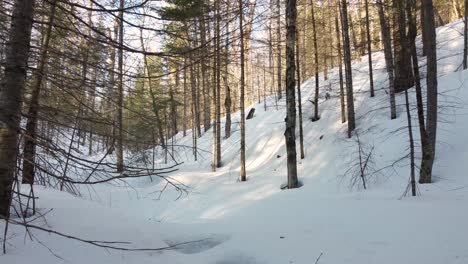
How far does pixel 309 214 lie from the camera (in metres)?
6.80

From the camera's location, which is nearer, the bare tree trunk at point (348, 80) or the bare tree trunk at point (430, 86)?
the bare tree trunk at point (430, 86)

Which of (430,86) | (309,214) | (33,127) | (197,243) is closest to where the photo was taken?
(33,127)

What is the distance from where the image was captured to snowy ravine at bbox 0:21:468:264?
3.83m

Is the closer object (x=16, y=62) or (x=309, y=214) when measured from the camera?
(x=16, y=62)

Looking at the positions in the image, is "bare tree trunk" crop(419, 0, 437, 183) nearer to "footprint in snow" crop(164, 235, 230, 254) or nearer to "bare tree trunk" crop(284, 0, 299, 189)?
"bare tree trunk" crop(284, 0, 299, 189)

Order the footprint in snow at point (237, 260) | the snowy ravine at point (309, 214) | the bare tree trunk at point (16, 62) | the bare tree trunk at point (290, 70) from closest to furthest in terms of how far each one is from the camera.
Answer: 1. the bare tree trunk at point (16, 62)
2. the snowy ravine at point (309, 214)
3. the footprint in snow at point (237, 260)
4. the bare tree trunk at point (290, 70)

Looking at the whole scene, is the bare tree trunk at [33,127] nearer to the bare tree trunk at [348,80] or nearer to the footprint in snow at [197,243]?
the footprint in snow at [197,243]

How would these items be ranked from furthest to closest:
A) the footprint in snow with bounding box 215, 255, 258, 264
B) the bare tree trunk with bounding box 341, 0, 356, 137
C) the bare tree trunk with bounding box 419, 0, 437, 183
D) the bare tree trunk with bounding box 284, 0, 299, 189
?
the bare tree trunk with bounding box 341, 0, 356, 137 → the bare tree trunk with bounding box 284, 0, 299, 189 → the bare tree trunk with bounding box 419, 0, 437, 183 → the footprint in snow with bounding box 215, 255, 258, 264

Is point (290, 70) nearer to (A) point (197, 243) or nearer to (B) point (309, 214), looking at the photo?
(B) point (309, 214)

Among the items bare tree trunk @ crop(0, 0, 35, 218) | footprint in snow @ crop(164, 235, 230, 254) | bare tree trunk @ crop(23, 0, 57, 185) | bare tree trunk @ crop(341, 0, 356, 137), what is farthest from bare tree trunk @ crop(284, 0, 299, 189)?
bare tree trunk @ crop(0, 0, 35, 218)

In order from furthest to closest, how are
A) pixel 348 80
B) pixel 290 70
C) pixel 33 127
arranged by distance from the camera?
pixel 348 80, pixel 290 70, pixel 33 127

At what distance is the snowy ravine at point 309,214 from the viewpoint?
12.6ft

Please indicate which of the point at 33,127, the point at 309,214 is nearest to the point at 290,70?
the point at 309,214

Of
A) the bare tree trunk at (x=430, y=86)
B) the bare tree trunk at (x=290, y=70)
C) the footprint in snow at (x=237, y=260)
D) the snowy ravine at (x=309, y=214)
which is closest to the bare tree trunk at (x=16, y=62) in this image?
the snowy ravine at (x=309, y=214)
